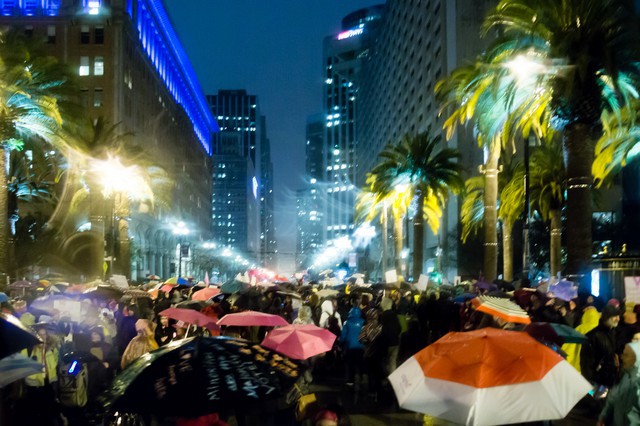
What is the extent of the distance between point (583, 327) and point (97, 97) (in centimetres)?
6780

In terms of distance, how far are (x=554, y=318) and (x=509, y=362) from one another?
833 cm

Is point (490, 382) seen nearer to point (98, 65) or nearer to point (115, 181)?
point (115, 181)

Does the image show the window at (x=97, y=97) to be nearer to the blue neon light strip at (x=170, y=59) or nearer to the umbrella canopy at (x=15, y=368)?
the blue neon light strip at (x=170, y=59)

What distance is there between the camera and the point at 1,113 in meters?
24.8

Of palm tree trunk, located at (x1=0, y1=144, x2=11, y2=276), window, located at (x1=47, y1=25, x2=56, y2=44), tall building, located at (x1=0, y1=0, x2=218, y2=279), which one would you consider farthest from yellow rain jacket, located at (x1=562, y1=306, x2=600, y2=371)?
window, located at (x1=47, y1=25, x2=56, y2=44)

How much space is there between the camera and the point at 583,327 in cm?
1232

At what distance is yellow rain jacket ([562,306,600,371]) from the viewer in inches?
452

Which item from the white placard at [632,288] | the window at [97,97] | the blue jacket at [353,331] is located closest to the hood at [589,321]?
the white placard at [632,288]

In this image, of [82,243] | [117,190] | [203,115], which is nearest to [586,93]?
[117,190]

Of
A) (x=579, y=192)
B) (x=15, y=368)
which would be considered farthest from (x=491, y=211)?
(x=15, y=368)

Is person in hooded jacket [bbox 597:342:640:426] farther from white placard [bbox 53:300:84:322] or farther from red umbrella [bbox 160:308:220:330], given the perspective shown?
white placard [bbox 53:300:84:322]

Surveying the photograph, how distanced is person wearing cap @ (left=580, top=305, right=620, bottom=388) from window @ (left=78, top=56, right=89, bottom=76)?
70.4 meters

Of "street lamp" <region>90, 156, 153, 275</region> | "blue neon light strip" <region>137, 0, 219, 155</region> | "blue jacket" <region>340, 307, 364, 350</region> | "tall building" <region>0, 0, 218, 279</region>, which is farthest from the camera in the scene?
"blue neon light strip" <region>137, 0, 219, 155</region>

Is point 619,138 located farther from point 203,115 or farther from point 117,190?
point 203,115
